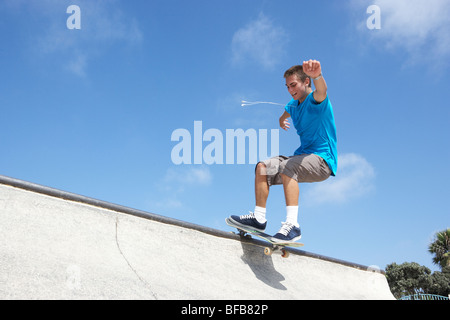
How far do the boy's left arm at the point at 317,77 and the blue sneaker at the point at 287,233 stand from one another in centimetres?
158

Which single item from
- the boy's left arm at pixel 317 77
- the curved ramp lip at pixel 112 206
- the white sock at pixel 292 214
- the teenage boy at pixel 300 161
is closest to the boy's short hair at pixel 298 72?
the teenage boy at pixel 300 161

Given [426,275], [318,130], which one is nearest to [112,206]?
[318,130]

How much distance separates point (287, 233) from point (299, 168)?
2.64 ft

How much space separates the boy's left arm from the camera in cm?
394

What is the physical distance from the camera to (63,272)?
107 inches

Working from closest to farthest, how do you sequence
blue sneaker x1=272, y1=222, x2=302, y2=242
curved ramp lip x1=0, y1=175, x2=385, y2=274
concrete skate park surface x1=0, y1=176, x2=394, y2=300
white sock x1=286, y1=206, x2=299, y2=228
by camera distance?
concrete skate park surface x1=0, y1=176, x2=394, y2=300
curved ramp lip x1=0, y1=175, x2=385, y2=274
blue sneaker x1=272, y1=222, x2=302, y2=242
white sock x1=286, y1=206, x2=299, y2=228

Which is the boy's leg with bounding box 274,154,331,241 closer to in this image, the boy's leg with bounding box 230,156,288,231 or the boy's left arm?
the boy's leg with bounding box 230,156,288,231

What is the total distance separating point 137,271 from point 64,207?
1.08 m

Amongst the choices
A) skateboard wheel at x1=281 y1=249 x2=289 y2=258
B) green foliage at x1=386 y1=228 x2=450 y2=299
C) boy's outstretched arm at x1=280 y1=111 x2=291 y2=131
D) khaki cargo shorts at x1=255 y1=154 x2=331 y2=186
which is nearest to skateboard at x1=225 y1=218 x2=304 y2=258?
skateboard wheel at x1=281 y1=249 x2=289 y2=258

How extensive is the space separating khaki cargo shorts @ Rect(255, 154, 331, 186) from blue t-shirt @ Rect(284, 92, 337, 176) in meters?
0.11

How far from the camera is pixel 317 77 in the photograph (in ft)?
13.3

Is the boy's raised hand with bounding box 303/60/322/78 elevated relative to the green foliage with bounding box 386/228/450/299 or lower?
elevated

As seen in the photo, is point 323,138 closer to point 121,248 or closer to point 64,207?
point 121,248

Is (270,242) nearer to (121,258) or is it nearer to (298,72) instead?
(121,258)
